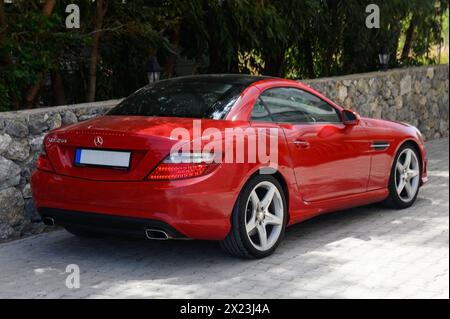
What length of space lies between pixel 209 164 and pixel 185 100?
1022 millimetres

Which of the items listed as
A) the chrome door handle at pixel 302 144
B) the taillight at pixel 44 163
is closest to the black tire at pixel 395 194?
the chrome door handle at pixel 302 144

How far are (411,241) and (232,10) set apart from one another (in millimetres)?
4705

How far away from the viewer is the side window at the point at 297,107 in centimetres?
755

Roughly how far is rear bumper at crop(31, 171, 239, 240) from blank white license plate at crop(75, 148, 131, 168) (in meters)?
0.14

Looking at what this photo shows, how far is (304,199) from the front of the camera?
7.49 meters

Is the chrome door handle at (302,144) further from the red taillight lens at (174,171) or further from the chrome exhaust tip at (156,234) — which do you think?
the chrome exhaust tip at (156,234)

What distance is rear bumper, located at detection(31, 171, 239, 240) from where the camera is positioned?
6.43 m

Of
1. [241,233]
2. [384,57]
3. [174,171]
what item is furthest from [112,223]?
[384,57]

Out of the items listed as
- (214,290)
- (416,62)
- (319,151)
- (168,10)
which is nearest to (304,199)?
(319,151)

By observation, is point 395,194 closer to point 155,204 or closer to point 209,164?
point 209,164

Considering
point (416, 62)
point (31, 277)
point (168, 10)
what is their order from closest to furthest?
1. point (31, 277)
2. point (168, 10)
3. point (416, 62)

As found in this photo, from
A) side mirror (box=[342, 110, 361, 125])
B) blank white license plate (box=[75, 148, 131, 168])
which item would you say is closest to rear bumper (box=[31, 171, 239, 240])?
blank white license plate (box=[75, 148, 131, 168])

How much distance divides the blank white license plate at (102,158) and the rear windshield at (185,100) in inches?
30.1
